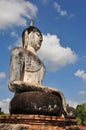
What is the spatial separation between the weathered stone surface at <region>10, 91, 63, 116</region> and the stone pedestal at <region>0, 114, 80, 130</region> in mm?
214

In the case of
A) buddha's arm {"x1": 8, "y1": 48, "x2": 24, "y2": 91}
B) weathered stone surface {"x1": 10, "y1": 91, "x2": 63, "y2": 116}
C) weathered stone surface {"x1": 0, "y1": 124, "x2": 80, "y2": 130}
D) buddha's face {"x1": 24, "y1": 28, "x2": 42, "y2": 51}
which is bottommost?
weathered stone surface {"x1": 0, "y1": 124, "x2": 80, "y2": 130}

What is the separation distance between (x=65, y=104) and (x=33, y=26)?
2.48m

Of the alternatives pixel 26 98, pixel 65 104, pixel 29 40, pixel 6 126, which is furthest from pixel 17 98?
pixel 29 40

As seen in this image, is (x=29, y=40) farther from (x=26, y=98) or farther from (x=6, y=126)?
(x=6, y=126)

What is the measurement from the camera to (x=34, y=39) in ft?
26.0

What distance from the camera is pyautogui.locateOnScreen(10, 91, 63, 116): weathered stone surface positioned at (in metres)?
6.31

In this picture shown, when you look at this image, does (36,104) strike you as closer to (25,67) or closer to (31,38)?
(25,67)

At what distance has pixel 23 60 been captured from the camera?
7.17 meters

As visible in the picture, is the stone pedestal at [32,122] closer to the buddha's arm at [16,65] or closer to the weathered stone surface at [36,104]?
the weathered stone surface at [36,104]

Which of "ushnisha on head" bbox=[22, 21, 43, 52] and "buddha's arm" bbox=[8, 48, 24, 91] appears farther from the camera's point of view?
"ushnisha on head" bbox=[22, 21, 43, 52]

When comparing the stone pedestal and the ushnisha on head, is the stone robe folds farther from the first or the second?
the stone pedestal

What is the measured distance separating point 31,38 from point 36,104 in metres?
2.28

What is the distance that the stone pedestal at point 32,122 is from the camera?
6.02 meters

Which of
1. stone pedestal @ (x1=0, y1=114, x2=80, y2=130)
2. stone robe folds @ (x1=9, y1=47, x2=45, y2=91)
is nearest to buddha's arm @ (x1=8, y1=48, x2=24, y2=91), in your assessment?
stone robe folds @ (x1=9, y1=47, x2=45, y2=91)
